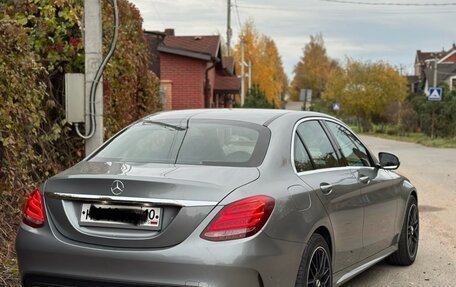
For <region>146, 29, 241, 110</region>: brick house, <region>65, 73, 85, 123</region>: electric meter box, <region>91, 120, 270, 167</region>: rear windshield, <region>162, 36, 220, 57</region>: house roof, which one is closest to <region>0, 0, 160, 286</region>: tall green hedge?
<region>65, 73, 85, 123</region>: electric meter box

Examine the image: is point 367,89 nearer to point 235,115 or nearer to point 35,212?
point 235,115

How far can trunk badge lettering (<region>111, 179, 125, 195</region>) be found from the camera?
3.63 m

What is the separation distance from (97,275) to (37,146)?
13.3ft

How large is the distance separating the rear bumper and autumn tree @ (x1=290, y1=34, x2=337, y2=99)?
108m

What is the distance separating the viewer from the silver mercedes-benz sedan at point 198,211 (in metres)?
3.48

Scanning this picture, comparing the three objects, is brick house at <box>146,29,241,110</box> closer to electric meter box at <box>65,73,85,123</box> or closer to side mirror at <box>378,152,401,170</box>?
electric meter box at <box>65,73,85,123</box>

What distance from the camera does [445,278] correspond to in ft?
19.0

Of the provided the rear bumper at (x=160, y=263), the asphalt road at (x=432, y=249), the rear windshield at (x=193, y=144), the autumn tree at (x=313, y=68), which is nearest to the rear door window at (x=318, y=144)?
the rear windshield at (x=193, y=144)

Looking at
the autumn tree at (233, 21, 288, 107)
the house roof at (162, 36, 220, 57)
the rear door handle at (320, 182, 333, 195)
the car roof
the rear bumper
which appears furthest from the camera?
the autumn tree at (233, 21, 288, 107)

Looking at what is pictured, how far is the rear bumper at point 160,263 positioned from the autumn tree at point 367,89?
56.2 m

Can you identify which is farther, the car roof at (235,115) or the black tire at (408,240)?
the black tire at (408,240)

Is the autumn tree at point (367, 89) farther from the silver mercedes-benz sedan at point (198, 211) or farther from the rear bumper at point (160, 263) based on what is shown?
the rear bumper at point (160, 263)

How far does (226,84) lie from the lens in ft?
101

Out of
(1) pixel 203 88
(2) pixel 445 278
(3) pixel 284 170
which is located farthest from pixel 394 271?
(1) pixel 203 88
